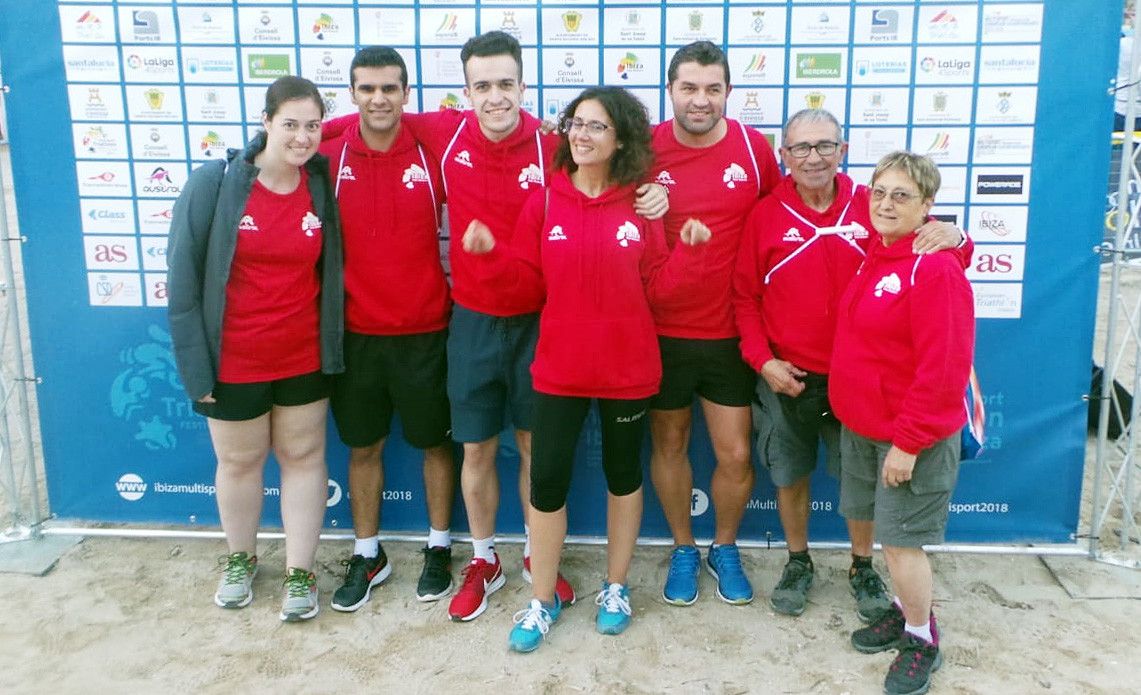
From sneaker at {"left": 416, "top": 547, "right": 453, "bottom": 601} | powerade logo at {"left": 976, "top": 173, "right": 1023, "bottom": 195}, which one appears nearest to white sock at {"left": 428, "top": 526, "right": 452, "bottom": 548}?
sneaker at {"left": 416, "top": 547, "right": 453, "bottom": 601}

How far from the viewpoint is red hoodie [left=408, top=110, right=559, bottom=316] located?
123 inches

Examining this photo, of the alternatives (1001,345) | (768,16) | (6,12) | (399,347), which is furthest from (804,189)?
(6,12)

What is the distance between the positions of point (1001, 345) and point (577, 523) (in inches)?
71.9

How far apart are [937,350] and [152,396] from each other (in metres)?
3.06

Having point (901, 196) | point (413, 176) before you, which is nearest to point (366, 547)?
point (413, 176)

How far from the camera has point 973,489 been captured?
150 inches

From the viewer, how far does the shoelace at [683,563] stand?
11.3ft

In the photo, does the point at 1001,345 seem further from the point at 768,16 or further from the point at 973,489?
the point at 768,16

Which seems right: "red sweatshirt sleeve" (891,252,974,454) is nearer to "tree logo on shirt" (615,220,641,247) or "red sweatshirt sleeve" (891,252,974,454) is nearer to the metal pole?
"tree logo on shirt" (615,220,641,247)

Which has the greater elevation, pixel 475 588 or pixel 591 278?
pixel 591 278

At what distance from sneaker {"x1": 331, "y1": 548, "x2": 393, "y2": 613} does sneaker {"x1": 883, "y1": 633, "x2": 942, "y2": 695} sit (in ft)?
5.93

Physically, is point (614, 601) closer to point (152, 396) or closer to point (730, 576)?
point (730, 576)

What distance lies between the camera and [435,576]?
11.5 ft

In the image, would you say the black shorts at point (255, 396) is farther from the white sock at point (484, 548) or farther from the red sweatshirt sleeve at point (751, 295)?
the red sweatshirt sleeve at point (751, 295)
